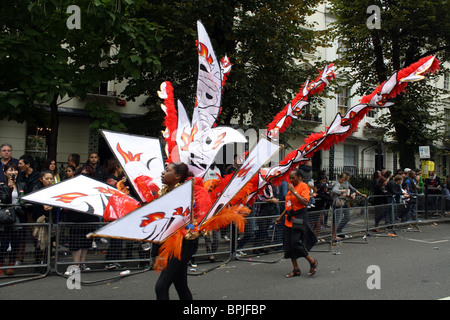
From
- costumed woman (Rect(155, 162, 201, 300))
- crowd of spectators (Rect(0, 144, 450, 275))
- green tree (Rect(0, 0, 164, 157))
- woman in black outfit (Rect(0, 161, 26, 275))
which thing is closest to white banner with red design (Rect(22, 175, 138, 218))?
costumed woman (Rect(155, 162, 201, 300))

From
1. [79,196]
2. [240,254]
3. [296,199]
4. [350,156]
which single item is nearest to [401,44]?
[350,156]

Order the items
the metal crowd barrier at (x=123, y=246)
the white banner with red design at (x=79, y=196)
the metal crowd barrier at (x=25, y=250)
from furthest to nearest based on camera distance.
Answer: the metal crowd barrier at (x=123, y=246), the metal crowd barrier at (x=25, y=250), the white banner with red design at (x=79, y=196)

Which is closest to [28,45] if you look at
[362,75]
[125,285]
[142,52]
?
[142,52]

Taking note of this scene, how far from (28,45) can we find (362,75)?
14316mm

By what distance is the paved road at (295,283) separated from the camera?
5488 mm

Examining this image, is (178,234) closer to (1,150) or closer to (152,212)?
(152,212)

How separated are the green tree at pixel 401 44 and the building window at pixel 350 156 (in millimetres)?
6475

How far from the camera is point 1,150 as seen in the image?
7191 millimetres

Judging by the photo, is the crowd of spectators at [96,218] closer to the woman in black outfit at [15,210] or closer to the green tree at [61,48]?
the woman in black outfit at [15,210]

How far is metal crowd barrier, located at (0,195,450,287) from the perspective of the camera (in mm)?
6337

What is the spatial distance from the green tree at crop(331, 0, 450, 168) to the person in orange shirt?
1022 cm

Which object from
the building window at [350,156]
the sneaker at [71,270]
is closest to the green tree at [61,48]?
the sneaker at [71,270]

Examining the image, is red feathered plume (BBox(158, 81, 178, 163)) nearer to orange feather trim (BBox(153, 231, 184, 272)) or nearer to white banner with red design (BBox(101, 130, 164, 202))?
white banner with red design (BBox(101, 130, 164, 202))
